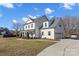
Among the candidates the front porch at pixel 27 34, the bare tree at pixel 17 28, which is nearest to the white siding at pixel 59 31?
the front porch at pixel 27 34

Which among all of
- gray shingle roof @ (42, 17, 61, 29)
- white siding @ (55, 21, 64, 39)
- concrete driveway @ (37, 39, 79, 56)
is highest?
gray shingle roof @ (42, 17, 61, 29)

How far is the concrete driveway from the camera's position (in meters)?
8.24

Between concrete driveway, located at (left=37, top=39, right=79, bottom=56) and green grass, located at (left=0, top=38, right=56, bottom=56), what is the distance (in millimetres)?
70

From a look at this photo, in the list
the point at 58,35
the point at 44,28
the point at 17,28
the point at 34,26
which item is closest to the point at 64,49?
the point at 58,35

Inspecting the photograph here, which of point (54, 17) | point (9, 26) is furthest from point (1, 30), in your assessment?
point (54, 17)

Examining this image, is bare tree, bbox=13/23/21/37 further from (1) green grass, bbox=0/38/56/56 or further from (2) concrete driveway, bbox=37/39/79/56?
(2) concrete driveway, bbox=37/39/79/56

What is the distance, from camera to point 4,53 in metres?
8.26

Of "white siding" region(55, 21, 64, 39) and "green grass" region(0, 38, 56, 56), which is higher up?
"white siding" region(55, 21, 64, 39)

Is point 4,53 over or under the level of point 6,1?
under

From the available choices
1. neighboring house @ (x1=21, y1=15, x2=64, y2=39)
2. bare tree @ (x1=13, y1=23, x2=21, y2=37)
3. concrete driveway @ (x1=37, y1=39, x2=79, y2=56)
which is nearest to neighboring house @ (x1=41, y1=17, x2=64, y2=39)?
neighboring house @ (x1=21, y1=15, x2=64, y2=39)

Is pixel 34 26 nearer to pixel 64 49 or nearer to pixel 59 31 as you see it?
pixel 59 31

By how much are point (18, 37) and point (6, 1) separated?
491mm

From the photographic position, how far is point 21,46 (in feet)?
27.3

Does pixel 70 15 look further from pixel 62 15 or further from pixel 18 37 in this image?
pixel 18 37
